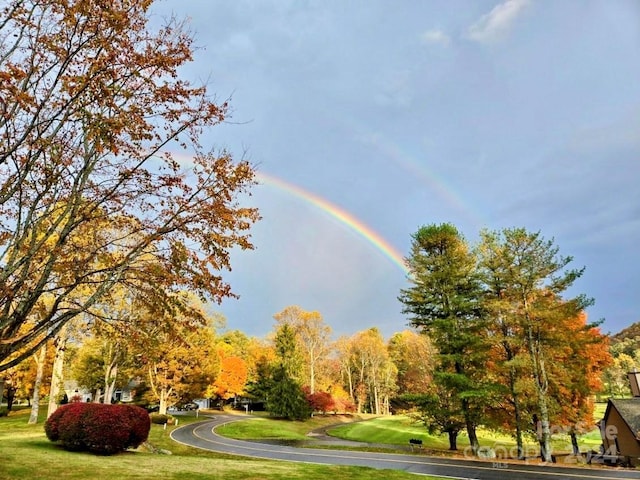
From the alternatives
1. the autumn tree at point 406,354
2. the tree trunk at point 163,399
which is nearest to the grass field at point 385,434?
the tree trunk at point 163,399

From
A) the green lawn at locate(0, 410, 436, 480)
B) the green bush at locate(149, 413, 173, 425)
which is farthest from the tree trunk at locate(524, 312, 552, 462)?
the green bush at locate(149, 413, 173, 425)

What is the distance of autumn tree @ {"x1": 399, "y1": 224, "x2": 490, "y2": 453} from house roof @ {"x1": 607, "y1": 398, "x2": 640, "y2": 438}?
887cm

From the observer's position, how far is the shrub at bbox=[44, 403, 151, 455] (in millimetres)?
15177

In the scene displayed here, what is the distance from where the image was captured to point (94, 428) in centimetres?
1520

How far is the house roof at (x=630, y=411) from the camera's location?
926 inches

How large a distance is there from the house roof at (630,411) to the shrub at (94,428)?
1084 inches

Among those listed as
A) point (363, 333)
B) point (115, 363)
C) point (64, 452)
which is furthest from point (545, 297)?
point (363, 333)

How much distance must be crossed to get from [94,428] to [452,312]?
66.1 feet

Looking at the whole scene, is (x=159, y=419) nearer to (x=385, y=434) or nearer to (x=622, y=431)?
(x=385, y=434)

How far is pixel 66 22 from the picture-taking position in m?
6.15

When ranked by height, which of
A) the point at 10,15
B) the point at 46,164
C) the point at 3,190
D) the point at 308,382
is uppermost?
the point at 10,15

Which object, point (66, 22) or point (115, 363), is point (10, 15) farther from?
point (115, 363)

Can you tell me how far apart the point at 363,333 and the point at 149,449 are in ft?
179

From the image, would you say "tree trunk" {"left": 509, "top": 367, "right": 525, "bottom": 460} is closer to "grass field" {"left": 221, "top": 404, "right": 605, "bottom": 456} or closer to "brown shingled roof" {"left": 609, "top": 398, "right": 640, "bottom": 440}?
"grass field" {"left": 221, "top": 404, "right": 605, "bottom": 456}
